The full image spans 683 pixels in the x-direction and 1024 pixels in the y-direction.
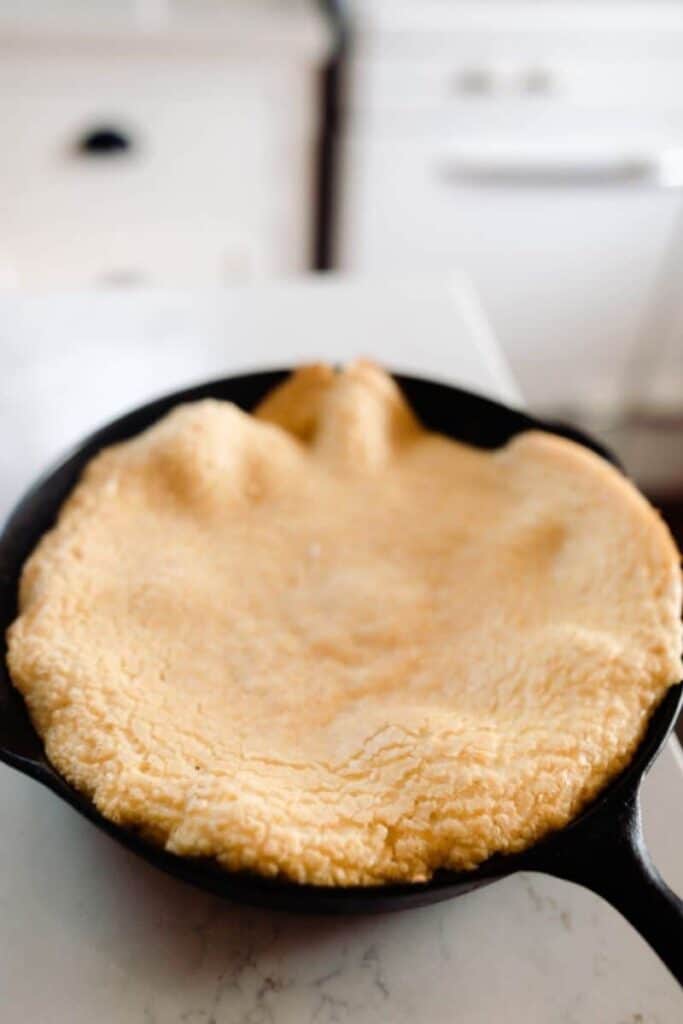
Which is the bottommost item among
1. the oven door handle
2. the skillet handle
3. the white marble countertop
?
the white marble countertop

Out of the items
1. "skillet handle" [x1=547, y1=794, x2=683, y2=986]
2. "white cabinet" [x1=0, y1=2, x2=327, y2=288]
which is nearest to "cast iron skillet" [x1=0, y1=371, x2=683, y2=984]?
"skillet handle" [x1=547, y1=794, x2=683, y2=986]

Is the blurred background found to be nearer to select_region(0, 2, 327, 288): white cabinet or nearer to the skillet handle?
select_region(0, 2, 327, 288): white cabinet

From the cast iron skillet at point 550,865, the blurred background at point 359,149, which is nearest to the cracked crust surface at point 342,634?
the cast iron skillet at point 550,865

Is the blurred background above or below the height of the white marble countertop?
above

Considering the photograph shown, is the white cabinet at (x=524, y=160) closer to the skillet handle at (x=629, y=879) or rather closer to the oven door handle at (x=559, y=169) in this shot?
the oven door handle at (x=559, y=169)

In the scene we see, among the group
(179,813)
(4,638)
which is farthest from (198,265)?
(179,813)

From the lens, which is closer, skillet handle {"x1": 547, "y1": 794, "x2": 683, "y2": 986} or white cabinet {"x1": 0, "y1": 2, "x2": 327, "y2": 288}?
skillet handle {"x1": 547, "y1": 794, "x2": 683, "y2": 986}

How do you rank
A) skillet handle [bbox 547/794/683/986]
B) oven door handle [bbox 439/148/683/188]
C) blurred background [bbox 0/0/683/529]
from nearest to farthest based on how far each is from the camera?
1. skillet handle [bbox 547/794/683/986]
2. blurred background [bbox 0/0/683/529]
3. oven door handle [bbox 439/148/683/188]

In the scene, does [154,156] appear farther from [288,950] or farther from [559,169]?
[288,950]

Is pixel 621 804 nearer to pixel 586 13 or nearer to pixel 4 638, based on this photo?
pixel 4 638
